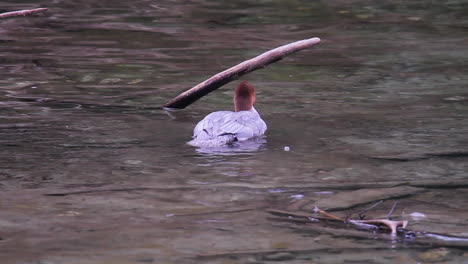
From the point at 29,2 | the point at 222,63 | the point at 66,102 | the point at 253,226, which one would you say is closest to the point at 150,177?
the point at 253,226

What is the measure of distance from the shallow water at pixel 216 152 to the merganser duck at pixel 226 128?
0.18 m

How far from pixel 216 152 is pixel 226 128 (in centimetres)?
41

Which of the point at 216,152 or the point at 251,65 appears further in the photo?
the point at 251,65

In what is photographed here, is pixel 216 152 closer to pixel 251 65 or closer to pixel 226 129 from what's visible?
pixel 226 129

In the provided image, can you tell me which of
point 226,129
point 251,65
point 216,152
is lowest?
point 216,152

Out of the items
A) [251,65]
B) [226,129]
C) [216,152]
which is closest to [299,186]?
[216,152]

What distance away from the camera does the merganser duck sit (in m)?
8.12

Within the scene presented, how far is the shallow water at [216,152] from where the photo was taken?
5402 mm

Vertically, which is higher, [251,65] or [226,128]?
[251,65]

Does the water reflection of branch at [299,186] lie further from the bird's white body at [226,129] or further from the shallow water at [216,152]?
the bird's white body at [226,129]

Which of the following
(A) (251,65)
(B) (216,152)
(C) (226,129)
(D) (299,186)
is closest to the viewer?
(D) (299,186)

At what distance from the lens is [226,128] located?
8.25 m

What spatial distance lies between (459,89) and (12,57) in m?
6.50

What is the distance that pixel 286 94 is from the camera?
10.9 meters
